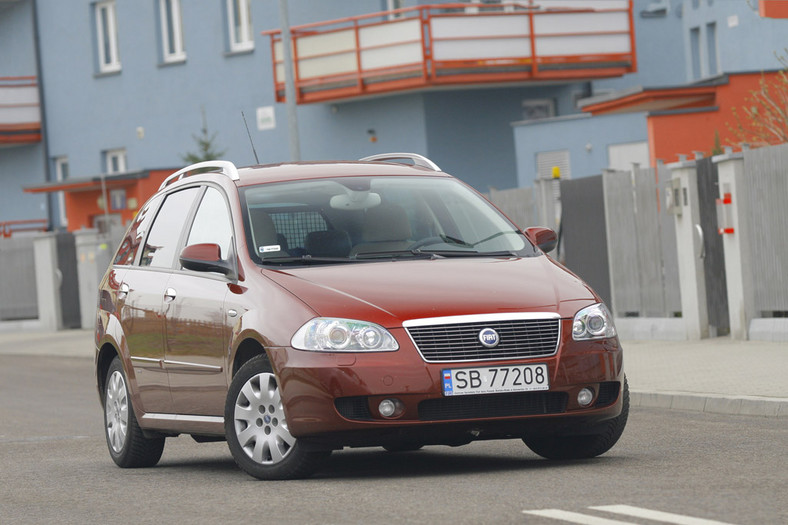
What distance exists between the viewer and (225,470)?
33.9 feet

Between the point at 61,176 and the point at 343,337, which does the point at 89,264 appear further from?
the point at 343,337

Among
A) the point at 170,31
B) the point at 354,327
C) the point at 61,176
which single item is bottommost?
the point at 354,327

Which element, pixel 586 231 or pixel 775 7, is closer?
pixel 775 7

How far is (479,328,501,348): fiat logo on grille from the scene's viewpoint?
339 inches

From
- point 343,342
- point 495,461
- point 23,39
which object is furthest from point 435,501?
point 23,39

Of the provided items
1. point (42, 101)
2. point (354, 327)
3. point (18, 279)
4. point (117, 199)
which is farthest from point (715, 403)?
point (42, 101)

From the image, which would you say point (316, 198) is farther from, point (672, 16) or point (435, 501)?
point (672, 16)

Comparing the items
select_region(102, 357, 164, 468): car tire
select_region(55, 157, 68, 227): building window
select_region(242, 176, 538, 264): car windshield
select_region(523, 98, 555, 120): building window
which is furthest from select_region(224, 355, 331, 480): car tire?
select_region(55, 157, 68, 227): building window

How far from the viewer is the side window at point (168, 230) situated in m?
10.7

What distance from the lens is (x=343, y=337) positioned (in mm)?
8633

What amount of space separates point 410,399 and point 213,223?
85.9 inches

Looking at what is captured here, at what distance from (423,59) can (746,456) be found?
975 inches

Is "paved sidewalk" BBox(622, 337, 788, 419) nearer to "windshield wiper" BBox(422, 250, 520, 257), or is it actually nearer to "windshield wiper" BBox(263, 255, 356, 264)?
"windshield wiper" BBox(422, 250, 520, 257)

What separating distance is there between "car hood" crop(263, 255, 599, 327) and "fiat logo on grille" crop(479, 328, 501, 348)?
11 centimetres
